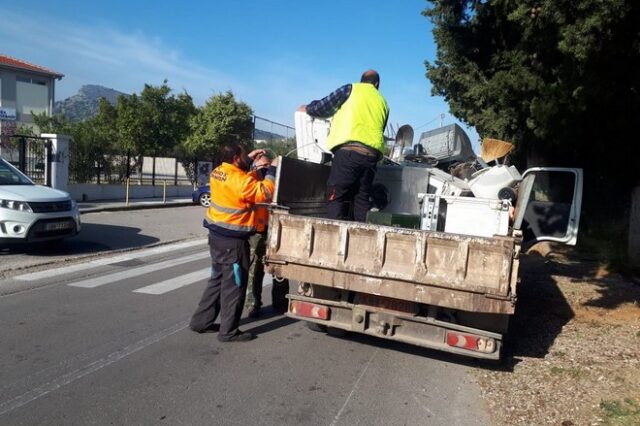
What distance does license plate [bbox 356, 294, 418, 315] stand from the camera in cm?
497

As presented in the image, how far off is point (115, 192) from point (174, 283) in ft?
51.2

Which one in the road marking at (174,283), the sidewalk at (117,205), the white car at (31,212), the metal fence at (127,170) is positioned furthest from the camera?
the metal fence at (127,170)

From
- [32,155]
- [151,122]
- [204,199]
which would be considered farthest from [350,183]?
[151,122]

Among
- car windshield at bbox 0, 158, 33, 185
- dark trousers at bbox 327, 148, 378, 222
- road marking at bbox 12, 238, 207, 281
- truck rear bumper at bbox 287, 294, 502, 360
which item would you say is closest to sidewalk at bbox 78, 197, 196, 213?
road marking at bbox 12, 238, 207, 281

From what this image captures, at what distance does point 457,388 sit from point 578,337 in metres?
2.24

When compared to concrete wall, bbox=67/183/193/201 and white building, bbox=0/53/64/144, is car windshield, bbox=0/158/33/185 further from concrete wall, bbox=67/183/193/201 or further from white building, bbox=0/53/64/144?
white building, bbox=0/53/64/144

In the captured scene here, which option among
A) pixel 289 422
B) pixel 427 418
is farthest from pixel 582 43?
pixel 289 422

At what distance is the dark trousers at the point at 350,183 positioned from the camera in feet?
18.8

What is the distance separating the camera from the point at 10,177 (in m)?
10.2

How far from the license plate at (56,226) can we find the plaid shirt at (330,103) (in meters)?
5.81

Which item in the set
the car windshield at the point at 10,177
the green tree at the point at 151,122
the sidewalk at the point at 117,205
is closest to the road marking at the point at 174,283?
the car windshield at the point at 10,177

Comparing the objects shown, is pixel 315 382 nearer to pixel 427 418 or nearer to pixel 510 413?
pixel 427 418

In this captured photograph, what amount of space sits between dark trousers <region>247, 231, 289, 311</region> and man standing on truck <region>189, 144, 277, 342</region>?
703mm

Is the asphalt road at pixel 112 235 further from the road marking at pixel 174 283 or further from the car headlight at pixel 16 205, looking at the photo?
the road marking at pixel 174 283
